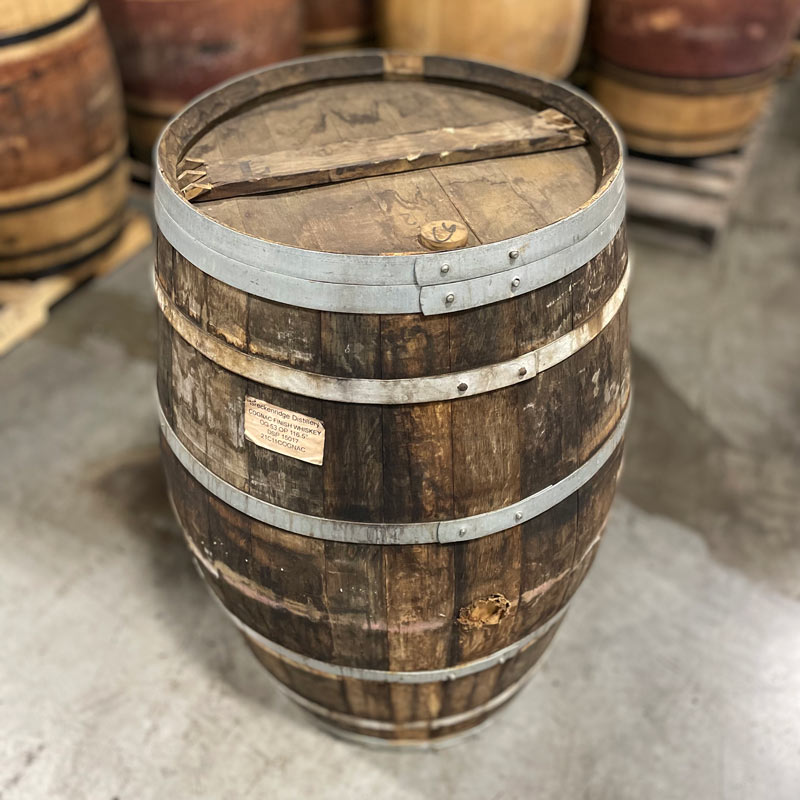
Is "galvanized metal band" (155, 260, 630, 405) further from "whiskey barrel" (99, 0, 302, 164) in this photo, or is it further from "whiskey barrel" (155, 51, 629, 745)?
"whiskey barrel" (99, 0, 302, 164)

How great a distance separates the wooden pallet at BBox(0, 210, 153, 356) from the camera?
347cm

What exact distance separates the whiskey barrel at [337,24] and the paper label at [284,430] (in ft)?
10.2

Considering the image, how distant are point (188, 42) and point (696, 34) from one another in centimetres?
214

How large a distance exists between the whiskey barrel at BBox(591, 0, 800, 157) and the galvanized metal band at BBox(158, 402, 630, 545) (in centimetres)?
278

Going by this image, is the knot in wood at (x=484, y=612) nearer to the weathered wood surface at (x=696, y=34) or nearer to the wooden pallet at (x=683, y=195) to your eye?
the wooden pallet at (x=683, y=195)

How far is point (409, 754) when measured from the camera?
90.7 inches

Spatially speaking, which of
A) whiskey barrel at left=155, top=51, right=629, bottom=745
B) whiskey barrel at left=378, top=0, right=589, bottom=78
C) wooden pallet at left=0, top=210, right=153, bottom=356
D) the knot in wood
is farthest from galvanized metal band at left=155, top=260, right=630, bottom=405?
whiskey barrel at left=378, top=0, right=589, bottom=78

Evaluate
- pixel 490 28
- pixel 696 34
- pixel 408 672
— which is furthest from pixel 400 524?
pixel 696 34

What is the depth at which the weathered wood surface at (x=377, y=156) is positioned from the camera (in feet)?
5.81

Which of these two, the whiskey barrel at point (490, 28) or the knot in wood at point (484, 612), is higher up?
the whiskey barrel at point (490, 28)

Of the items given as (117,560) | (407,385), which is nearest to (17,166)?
(117,560)

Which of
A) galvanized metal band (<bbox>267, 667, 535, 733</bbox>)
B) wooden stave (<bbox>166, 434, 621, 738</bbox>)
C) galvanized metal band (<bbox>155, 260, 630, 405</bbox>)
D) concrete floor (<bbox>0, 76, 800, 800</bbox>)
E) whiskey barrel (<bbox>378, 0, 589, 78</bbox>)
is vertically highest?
galvanized metal band (<bbox>155, 260, 630, 405</bbox>)

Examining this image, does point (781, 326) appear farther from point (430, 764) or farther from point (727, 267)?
point (430, 764)

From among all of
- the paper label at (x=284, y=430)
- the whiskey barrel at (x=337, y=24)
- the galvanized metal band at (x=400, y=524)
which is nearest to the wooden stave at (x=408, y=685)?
the galvanized metal band at (x=400, y=524)
